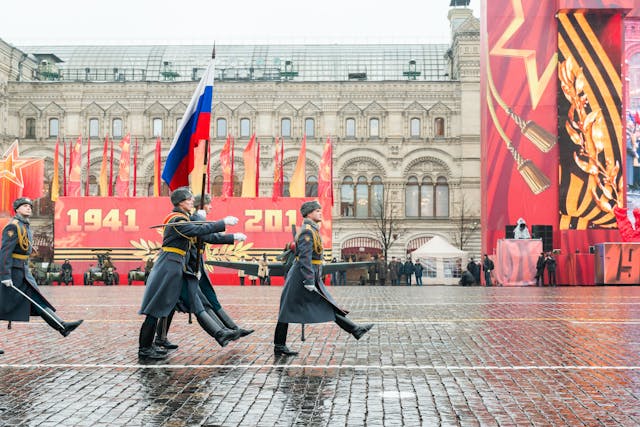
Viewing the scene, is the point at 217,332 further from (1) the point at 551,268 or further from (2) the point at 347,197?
(2) the point at 347,197

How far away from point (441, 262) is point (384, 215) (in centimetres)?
1206

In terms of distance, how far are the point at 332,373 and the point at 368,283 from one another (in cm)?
3257

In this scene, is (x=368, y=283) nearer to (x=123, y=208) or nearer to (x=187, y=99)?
(x=123, y=208)

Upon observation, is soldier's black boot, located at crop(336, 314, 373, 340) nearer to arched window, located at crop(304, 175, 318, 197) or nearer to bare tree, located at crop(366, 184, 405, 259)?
bare tree, located at crop(366, 184, 405, 259)

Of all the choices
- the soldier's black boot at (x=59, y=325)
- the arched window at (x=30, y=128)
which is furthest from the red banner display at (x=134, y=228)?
the soldier's black boot at (x=59, y=325)

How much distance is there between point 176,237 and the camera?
848 cm

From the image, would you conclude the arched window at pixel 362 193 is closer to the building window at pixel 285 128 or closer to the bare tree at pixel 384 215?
the bare tree at pixel 384 215

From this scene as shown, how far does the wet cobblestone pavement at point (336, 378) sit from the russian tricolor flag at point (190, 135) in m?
2.04

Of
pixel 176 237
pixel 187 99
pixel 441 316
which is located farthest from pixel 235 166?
pixel 176 237

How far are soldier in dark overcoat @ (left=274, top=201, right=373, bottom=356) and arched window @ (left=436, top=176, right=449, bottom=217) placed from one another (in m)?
42.4

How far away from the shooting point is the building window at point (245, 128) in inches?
2036

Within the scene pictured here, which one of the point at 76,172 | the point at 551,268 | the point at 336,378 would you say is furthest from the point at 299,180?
the point at 336,378

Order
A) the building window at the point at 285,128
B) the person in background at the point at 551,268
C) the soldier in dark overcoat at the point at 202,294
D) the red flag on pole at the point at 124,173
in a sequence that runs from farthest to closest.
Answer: the building window at the point at 285,128, the red flag on pole at the point at 124,173, the person in background at the point at 551,268, the soldier in dark overcoat at the point at 202,294

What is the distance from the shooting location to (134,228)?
121ft
